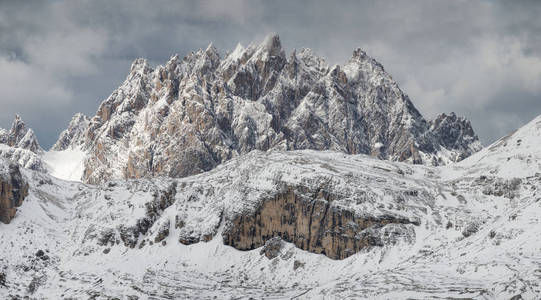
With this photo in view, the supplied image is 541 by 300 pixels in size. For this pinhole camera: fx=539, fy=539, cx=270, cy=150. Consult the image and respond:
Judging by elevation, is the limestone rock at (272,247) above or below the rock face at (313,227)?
below

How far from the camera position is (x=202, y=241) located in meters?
181

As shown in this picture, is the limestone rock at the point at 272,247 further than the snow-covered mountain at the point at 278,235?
Yes

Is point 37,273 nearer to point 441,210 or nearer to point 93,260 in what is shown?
point 93,260

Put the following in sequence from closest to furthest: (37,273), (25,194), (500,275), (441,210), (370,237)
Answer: (500,275) < (37,273) < (370,237) < (441,210) < (25,194)

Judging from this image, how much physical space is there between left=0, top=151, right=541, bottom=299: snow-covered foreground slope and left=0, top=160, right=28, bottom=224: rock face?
10.4 ft

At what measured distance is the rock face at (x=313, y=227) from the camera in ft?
533

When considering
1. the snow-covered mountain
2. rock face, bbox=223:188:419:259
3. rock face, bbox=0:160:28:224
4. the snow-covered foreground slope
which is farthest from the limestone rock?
rock face, bbox=0:160:28:224

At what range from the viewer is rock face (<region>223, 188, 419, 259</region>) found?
162375mm

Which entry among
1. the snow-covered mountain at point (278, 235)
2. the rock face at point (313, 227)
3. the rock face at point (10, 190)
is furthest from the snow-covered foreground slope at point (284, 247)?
the rock face at point (10, 190)

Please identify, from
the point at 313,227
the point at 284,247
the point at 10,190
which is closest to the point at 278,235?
the point at 284,247

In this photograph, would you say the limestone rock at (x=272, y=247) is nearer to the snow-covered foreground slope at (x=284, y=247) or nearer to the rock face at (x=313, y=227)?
the rock face at (x=313, y=227)

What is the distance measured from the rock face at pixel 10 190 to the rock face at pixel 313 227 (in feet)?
228

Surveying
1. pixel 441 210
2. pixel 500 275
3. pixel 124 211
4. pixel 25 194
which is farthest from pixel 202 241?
pixel 500 275

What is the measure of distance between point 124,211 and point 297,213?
62.3m
